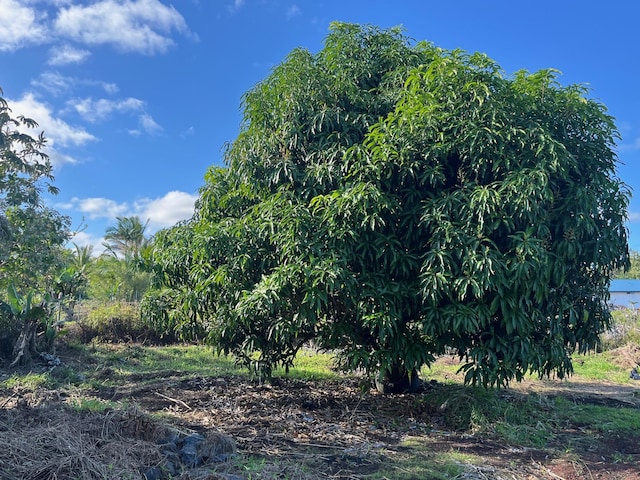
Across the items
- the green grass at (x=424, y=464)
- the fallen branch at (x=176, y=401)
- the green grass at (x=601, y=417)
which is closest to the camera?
the green grass at (x=424, y=464)

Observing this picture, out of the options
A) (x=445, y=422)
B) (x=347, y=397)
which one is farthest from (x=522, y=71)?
(x=347, y=397)

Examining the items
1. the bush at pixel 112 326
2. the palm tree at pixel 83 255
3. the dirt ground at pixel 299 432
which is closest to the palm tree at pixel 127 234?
the palm tree at pixel 83 255

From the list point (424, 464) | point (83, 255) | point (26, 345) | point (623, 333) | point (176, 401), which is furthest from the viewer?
point (83, 255)

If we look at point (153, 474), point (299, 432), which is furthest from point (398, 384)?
point (153, 474)

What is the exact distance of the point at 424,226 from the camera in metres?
4.62

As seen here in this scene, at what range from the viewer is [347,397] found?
6.55 meters

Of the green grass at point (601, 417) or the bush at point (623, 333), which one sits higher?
the bush at point (623, 333)

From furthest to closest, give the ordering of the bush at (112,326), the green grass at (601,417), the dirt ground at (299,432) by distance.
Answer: the bush at (112,326), the green grass at (601,417), the dirt ground at (299,432)

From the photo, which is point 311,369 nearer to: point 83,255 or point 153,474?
point 153,474

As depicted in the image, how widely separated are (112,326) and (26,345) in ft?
11.0

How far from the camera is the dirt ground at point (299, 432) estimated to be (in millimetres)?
3660

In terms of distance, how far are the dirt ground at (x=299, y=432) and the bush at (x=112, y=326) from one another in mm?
→ 5303

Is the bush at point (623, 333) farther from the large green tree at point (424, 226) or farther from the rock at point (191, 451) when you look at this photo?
the rock at point (191, 451)

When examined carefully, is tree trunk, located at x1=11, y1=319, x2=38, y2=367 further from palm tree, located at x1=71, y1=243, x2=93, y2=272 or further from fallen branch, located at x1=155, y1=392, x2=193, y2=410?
palm tree, located at x1=71, y1=243, x2=93, y2=272
